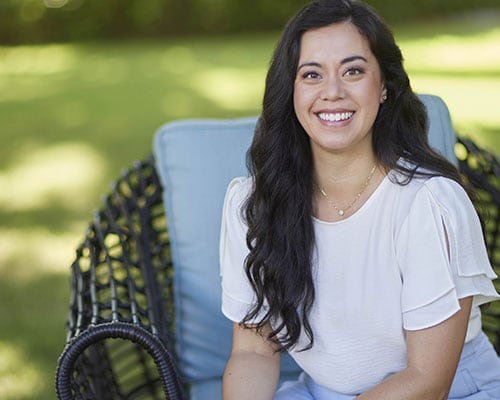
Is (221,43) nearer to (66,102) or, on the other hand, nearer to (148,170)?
(66,102)

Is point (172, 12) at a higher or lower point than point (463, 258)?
higher

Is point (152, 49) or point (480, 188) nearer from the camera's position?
point (480, 188)

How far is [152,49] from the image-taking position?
443 inches

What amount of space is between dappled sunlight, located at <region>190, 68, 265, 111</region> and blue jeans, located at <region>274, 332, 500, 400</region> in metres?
5.22

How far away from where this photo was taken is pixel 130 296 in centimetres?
225

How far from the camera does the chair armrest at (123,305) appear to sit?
6.38 feet

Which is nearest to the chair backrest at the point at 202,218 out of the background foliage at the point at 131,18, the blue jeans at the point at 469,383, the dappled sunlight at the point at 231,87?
the blue jeans at the point at 469,383

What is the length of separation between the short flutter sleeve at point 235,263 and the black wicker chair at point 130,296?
0.20 m

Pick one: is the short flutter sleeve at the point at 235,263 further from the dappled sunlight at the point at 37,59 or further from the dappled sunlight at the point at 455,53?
the dappled sunlight at the point at 37,59

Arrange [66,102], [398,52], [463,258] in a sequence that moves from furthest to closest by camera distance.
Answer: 1. [66,102]
2. [398,52]
3. [463,258]

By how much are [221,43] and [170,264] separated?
30.5 ft

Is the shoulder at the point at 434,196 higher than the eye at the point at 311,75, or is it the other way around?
the eye at the point at 311,75

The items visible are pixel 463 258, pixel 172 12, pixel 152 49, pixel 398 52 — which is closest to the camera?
pixel 463 258

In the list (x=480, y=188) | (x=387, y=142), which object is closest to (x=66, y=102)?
(x=480, y=188)
